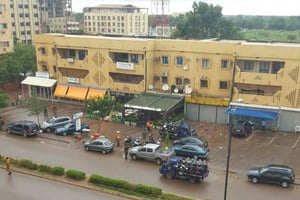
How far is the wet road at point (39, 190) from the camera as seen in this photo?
934 inches

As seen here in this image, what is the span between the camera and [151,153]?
2991 cm

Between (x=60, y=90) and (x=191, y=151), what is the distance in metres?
26.2

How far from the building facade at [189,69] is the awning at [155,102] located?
1.24 meters

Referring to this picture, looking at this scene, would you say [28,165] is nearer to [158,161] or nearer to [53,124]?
[158,161]

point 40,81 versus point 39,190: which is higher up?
point 40,81

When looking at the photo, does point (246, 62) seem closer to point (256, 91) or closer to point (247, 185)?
point (256, 91)

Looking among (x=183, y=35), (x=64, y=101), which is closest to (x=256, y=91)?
(x=64, y=101)

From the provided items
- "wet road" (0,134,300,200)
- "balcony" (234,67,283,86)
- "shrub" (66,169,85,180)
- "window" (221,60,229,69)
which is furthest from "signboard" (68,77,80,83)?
"shrub" (66,169,85,180)

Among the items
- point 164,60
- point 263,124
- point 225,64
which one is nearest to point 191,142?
point 263,124

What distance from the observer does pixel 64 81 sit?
51094 millimetres

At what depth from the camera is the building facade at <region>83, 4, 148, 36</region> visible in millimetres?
148125

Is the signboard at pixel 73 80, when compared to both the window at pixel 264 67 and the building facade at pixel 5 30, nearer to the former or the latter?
the building facade at pixel 5 30

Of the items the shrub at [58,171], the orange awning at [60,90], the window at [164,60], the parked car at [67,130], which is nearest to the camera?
the shrub at [58,171]

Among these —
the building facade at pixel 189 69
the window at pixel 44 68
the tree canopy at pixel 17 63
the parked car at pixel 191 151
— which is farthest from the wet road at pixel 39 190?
the tree canopy at pixel 17 63
